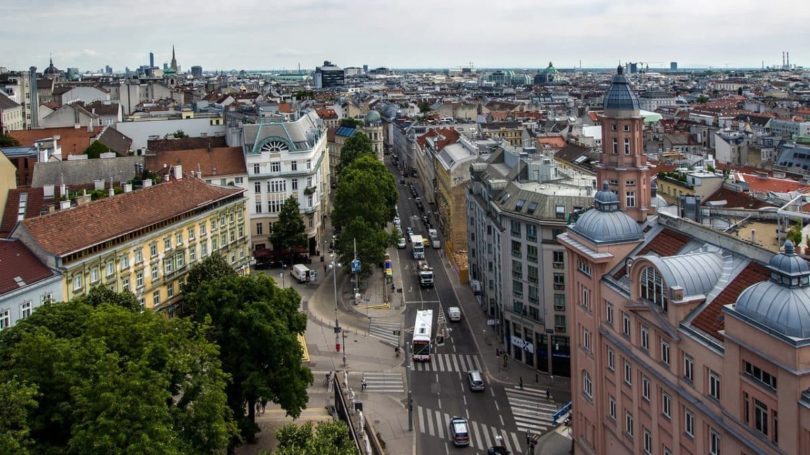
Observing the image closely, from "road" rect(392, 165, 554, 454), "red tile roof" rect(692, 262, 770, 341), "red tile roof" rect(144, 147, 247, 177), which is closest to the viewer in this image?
"red tile roof" rect(692, 262, 770, 341)

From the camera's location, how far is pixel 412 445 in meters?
64.6

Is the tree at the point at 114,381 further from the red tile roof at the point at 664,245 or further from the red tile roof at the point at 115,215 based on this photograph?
the red tile roof at the point at 664,245

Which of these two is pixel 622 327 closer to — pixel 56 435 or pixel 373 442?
pixel 373 442

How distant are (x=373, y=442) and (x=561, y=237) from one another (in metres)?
20.3

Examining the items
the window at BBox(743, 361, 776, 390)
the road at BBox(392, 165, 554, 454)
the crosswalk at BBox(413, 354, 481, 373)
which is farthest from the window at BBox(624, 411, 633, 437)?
the crosswalk at BBox(413, 354, 481, 373)

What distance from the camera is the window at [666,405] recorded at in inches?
1841

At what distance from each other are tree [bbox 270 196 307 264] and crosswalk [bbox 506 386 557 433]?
4485 cm

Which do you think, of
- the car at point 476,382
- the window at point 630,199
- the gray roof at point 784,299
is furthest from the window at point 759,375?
the car at point 476,382

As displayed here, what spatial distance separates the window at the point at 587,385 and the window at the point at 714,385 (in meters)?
16.3

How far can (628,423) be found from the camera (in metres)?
52.6

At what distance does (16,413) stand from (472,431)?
1444 inches

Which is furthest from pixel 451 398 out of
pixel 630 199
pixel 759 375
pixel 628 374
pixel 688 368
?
pixel 759 375

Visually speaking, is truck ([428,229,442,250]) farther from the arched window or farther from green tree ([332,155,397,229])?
the arched window

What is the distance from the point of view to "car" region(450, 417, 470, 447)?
64.4 metres
